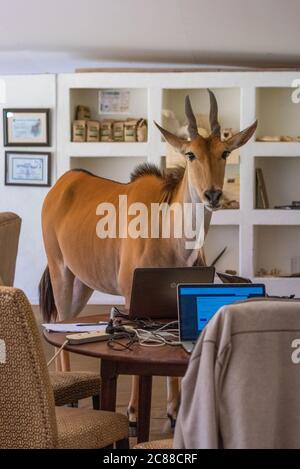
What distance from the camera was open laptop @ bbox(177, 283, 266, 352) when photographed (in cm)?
284

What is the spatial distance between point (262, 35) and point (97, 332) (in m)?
4.91

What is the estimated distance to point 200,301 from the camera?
285cm

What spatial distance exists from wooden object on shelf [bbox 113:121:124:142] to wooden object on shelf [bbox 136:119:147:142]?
0.16 meters

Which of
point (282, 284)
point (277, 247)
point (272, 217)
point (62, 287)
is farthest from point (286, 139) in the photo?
point (62, 287)

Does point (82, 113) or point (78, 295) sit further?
point (82, 113)

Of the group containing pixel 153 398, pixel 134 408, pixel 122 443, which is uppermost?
pixel 122 443

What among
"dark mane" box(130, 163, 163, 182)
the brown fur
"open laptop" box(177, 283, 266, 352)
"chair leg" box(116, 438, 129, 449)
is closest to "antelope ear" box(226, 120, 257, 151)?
the brown fur

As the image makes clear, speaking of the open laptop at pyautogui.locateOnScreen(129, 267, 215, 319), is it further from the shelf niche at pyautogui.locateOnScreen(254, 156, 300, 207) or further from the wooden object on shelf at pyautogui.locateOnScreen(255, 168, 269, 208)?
the shelf niche at pyautogui.locateOnScreen(254, 156, 300, 207)

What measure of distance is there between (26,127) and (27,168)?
403mm

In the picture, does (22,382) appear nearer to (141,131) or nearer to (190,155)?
(190,155)

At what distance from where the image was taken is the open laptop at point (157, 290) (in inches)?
127

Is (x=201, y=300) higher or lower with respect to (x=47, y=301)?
higher

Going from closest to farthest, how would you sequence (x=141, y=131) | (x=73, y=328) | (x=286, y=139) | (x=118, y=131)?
(x=73, y=328) → (x=286, y=139) → (x=141, y=131) → (x=118, y=131)

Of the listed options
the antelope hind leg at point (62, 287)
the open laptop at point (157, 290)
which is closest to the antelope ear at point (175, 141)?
the antelope hind leg at point (62, 287)
